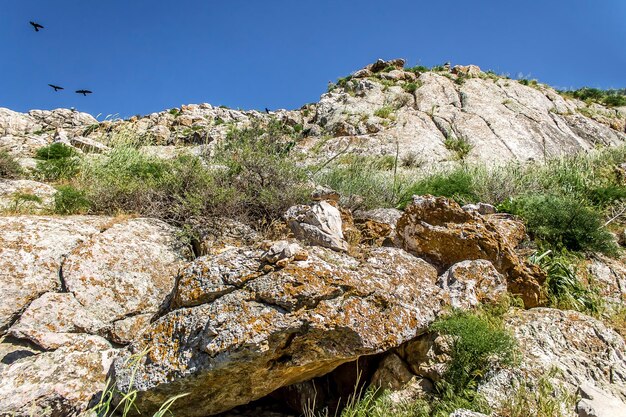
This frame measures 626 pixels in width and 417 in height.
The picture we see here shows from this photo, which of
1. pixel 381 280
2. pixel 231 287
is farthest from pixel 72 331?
pixel 381 280

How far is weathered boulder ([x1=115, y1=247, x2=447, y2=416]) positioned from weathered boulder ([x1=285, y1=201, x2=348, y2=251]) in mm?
931

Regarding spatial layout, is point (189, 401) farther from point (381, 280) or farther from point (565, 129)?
point (565, 129)

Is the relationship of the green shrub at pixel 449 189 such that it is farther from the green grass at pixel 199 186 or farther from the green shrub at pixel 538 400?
the green shrub at pixel 538 400

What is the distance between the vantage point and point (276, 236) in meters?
5.06

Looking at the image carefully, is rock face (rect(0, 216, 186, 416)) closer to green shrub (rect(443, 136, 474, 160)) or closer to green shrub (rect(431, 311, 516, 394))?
green shrub (rect(431, 311, 516, 394))

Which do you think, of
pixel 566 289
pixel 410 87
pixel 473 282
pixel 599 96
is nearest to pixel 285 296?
pixel 473 282

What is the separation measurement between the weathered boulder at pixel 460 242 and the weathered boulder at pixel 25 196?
16.4 ft

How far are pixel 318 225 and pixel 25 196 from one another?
166 inches

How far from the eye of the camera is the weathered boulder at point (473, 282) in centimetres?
401

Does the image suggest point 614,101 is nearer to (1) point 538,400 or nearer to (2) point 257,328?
(1) point 538,400

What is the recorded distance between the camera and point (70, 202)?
17.7 feet

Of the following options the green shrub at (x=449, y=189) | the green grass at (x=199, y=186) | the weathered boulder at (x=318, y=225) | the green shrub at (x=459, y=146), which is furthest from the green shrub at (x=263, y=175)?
the green shrub at (x=459, y=146)

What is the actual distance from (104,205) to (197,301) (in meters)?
2.98

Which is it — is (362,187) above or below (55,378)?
above
